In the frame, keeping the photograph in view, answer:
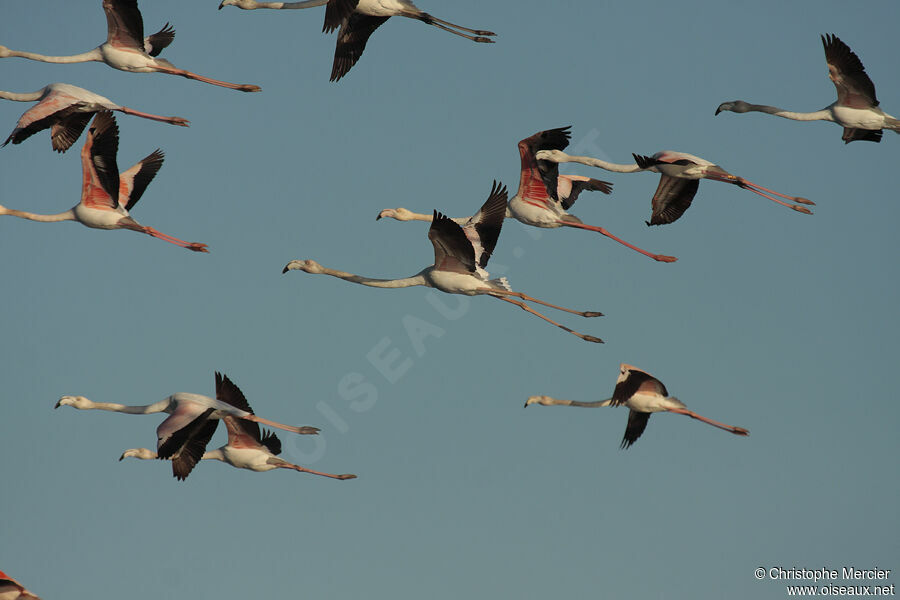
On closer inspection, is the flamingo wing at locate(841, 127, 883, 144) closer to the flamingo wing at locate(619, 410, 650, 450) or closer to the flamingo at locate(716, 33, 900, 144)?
the flamingo at locate(716, 33, 900, 144)

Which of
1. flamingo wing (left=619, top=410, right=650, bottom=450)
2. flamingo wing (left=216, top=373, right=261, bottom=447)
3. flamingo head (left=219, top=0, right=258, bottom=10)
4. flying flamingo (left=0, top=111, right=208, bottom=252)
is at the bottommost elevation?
flamingo wing (left=216, top=373, right=261, bottom=447)

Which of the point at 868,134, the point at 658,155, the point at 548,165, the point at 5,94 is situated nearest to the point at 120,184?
the point at 5,94

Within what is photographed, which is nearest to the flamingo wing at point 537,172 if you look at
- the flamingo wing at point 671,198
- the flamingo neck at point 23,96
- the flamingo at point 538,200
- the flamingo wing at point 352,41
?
the flamingo at point 538,200

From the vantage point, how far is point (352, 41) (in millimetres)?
31109

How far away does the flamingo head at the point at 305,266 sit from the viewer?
106ft

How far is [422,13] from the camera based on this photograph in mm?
29594

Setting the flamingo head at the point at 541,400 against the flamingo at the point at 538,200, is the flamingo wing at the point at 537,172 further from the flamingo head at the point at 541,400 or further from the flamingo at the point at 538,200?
the flamingo head at the point at 541,400

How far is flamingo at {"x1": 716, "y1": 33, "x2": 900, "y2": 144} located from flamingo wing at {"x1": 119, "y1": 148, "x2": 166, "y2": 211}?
14448 mm

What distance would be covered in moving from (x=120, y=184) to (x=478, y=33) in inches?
347

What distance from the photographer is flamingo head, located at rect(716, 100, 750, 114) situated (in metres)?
33.6

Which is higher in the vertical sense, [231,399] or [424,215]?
[424,215]

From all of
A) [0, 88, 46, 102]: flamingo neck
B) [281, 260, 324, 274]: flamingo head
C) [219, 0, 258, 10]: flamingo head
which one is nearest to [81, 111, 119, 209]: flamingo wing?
[0, 88, 46, 102]: flamingo neck

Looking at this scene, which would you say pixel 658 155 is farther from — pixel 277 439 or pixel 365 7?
pixel 277 439

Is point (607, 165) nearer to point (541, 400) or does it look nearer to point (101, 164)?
point (541, 400)
